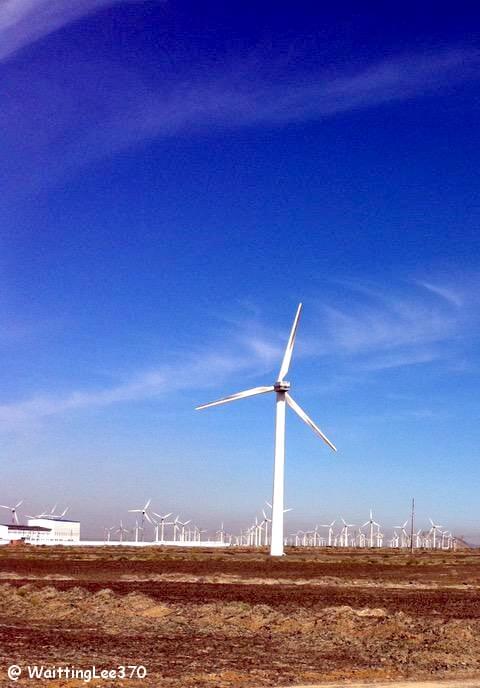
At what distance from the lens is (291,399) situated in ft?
347

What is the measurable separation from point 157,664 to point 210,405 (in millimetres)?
82173

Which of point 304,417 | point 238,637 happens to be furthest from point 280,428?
point 238,637

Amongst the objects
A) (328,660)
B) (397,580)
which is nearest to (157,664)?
(328,660)

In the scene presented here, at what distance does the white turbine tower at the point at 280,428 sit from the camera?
Result: 10031cm

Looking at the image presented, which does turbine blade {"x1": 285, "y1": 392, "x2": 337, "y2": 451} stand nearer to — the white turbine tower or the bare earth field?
the white turbine tower

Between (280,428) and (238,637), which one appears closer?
(238,637)

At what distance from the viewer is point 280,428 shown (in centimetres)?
10131

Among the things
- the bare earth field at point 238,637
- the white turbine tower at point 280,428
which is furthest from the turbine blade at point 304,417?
the bare earth field at point 238,637

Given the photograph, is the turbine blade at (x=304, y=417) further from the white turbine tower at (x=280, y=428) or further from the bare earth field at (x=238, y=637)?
the bare earth field at (x=238, y=637)

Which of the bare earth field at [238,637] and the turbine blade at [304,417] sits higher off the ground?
the turbine blade at [304,417]

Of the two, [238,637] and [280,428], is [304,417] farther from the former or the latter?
[238,637]

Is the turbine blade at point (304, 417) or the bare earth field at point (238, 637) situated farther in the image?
the turbine blade at point (304, 417)

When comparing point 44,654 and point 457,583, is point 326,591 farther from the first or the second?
point 44,654

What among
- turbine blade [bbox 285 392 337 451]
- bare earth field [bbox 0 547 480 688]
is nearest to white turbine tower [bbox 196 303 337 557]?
turbine blade [bbox 285 392 337 451]
